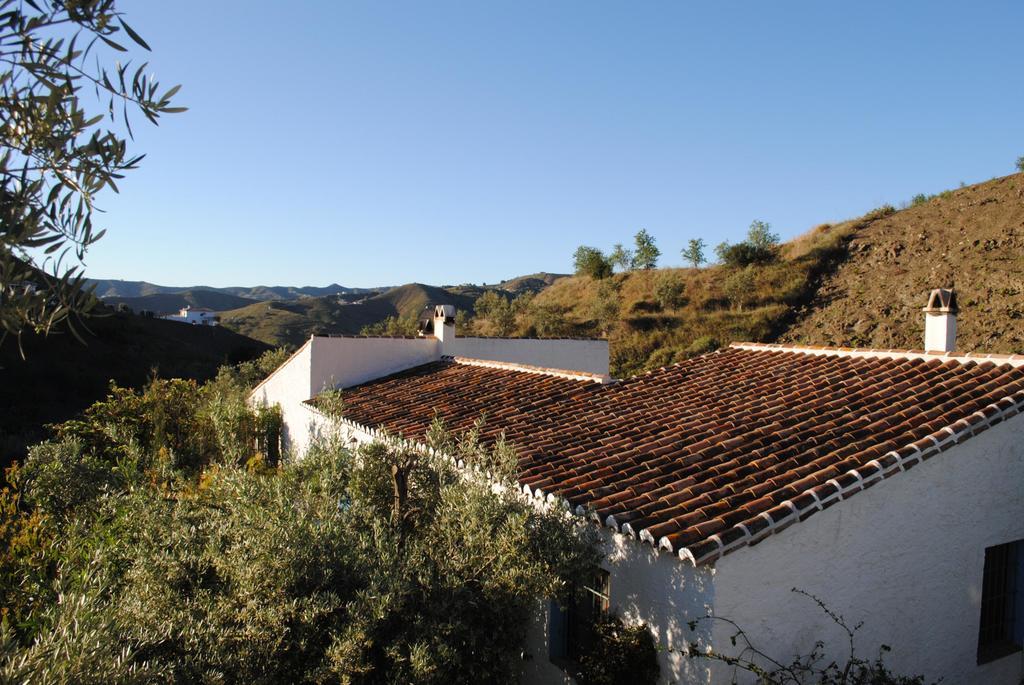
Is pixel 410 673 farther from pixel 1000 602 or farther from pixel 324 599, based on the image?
pixel 1000 602

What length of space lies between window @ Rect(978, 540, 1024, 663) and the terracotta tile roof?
186 centimetres

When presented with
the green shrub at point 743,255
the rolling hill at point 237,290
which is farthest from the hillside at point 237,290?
the green shrub at point 743,255

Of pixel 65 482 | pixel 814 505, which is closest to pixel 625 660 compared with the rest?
pixel 814 505

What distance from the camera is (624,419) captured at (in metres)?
9.62

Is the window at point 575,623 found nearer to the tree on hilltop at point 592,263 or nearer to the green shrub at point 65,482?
the green shrub at point 65,482

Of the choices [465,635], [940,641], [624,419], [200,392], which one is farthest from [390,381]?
[940,641]

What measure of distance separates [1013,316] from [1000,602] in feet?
95.6

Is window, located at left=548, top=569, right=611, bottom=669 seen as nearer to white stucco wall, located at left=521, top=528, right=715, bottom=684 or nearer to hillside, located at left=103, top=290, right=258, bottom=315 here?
white stucco wall, located at left=521, top=528, right=715, bottom=684

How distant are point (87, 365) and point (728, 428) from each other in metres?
38.4

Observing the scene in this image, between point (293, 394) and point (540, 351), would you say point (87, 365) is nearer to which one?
point (293, 394)

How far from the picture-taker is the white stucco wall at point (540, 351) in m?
17.5

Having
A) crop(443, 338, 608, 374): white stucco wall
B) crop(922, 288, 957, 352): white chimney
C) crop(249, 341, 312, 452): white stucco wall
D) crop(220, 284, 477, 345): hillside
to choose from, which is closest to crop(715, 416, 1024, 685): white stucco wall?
crop(922, 288, 957, 352): white chimney

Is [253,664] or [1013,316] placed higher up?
[1013,316]

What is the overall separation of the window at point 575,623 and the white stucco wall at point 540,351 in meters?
10.6
